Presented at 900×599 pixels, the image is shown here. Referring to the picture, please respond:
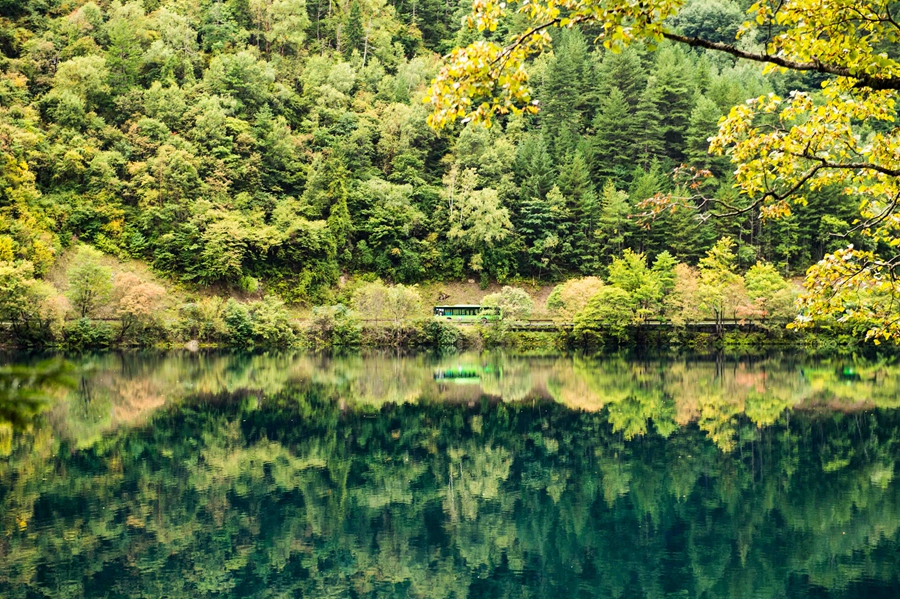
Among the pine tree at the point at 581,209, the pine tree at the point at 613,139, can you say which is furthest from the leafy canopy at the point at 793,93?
the pine tree at the point at 613,139

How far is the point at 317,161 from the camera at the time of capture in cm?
6869

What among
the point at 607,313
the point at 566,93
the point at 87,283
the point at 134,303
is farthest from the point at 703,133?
the point at 87,283

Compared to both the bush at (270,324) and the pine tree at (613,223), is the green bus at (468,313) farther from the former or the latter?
the pine tree at (613,223)

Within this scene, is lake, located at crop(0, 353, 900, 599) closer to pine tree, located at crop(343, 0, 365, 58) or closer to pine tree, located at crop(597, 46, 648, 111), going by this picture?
pine tree, located at crop(597, 46, 648, 111)

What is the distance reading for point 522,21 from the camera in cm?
8850

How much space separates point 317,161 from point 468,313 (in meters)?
20.7

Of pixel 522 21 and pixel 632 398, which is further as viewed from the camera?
pixel 522 21

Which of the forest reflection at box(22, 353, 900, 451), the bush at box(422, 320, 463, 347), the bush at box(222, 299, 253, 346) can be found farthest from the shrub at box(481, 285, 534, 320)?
the bush at box(222, 299, 253, 346)

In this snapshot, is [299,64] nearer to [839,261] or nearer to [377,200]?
[377,200]

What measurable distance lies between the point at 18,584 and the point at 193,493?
236 inches

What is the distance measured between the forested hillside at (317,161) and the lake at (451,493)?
95.9ft

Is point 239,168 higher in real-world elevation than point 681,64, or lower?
lower

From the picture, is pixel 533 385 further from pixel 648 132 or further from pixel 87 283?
pixel 648 132

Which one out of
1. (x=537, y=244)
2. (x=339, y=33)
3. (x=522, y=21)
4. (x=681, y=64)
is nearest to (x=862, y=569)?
(x=537, y=244)
